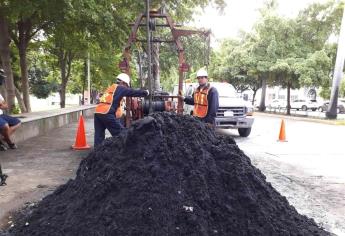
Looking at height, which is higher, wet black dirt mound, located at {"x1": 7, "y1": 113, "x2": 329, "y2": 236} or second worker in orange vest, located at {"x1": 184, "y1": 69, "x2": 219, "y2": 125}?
second worker in orange vest, located at {"x1": 184, "y1": 69, "x2": 219, "y2": 125}

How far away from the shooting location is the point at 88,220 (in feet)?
12.8

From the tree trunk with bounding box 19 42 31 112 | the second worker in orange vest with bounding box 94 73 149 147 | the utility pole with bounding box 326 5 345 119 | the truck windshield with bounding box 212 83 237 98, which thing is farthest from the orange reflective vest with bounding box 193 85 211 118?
the utility pole with bounding box 326 5 345 119

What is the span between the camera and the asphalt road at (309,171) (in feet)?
19.1

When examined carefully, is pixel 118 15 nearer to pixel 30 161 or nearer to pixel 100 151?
pixel 30 161

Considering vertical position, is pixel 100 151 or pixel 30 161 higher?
pixel 100 151

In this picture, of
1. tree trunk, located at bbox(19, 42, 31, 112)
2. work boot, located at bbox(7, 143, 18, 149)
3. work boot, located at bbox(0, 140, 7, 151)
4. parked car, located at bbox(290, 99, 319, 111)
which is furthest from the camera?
parked car, located at bbox(290, 99, 319, 111)

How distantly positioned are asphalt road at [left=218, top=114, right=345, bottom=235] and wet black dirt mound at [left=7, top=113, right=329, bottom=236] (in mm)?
1342

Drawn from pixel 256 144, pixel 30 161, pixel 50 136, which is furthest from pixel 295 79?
pixel 30 161

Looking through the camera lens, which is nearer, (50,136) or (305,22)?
(50,136)

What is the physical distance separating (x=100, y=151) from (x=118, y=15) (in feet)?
30.2

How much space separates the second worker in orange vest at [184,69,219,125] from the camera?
787cm

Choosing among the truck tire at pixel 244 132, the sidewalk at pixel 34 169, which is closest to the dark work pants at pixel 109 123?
the sidewalk at pixel 34 169

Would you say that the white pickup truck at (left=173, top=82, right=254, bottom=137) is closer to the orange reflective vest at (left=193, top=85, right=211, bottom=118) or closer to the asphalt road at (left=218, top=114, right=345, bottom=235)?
the asphalt road at (left=218, top=114, right=345, bottom=235)

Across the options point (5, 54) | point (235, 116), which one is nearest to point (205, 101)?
point (235, 116)
